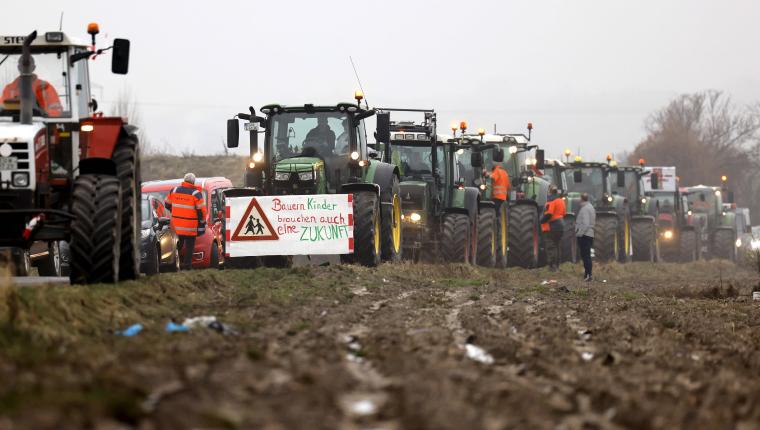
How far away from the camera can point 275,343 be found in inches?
334

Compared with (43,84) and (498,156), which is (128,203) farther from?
(498,156)

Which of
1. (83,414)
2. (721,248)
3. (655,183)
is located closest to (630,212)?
(655,183)

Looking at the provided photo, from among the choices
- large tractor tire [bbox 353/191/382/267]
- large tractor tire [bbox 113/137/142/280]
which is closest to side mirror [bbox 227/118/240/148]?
large tractor tire [bbox 353/191/382/267]

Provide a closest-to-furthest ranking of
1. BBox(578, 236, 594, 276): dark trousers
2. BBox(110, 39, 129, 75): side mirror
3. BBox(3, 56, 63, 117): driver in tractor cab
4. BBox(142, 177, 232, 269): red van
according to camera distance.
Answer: BBox(110, 39, 129, 75): side mirror < BBox(3, 56, 63, 117): driver in tractor cab < BBox(142, 177, 232, 269): red van < BBox(578, 236, 594, 276): dark trousers

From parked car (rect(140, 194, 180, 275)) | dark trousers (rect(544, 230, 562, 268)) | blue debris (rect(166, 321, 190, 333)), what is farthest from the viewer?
dark trousers (rect(544, 230, 562, 268))

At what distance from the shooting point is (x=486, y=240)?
2606cm

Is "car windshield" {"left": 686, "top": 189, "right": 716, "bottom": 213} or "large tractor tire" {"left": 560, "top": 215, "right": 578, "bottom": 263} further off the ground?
"car windshield" {"left": 686, "top": 189, "right": 716, "bottom": 213}

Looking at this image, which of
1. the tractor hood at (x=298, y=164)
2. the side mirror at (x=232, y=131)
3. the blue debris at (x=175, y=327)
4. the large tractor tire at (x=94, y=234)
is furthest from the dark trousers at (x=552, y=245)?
the blue debris at (x=175, y=327)

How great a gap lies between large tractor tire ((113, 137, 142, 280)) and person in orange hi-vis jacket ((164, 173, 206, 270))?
7.46m

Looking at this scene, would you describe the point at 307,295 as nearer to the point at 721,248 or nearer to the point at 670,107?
the point at 721,248

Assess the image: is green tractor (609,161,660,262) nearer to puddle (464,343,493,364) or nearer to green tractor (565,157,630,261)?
green tractor (565,157,630,261)

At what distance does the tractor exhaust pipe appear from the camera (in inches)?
477

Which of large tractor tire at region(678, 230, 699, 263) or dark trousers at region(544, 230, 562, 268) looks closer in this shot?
dark trousers at region(544, 230, 562, 268)

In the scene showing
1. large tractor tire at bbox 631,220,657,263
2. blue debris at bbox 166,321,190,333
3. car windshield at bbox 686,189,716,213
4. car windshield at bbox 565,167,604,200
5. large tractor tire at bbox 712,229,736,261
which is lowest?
large tractor tire at bbox 712,229,736,261
